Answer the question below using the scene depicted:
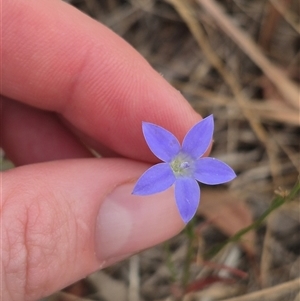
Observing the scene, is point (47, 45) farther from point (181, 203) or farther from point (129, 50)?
point (181, 203)

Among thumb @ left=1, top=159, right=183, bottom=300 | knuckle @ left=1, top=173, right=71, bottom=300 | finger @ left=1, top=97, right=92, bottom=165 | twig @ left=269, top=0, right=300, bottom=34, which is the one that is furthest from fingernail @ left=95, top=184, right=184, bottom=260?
twig @ left=269, top=0, right=300, bottom=34

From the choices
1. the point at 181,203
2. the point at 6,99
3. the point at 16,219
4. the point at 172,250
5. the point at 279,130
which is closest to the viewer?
the point at 181,203

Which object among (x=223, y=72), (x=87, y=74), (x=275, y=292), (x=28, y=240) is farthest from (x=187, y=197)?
(x=223, y=72)

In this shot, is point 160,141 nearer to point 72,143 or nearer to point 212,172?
point 212,172

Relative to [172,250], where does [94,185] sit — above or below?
above

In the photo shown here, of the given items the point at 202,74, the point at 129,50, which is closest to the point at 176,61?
the point at 202,74

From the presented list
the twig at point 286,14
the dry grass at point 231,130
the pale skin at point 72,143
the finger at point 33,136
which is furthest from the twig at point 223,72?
the finger at point 33,136
